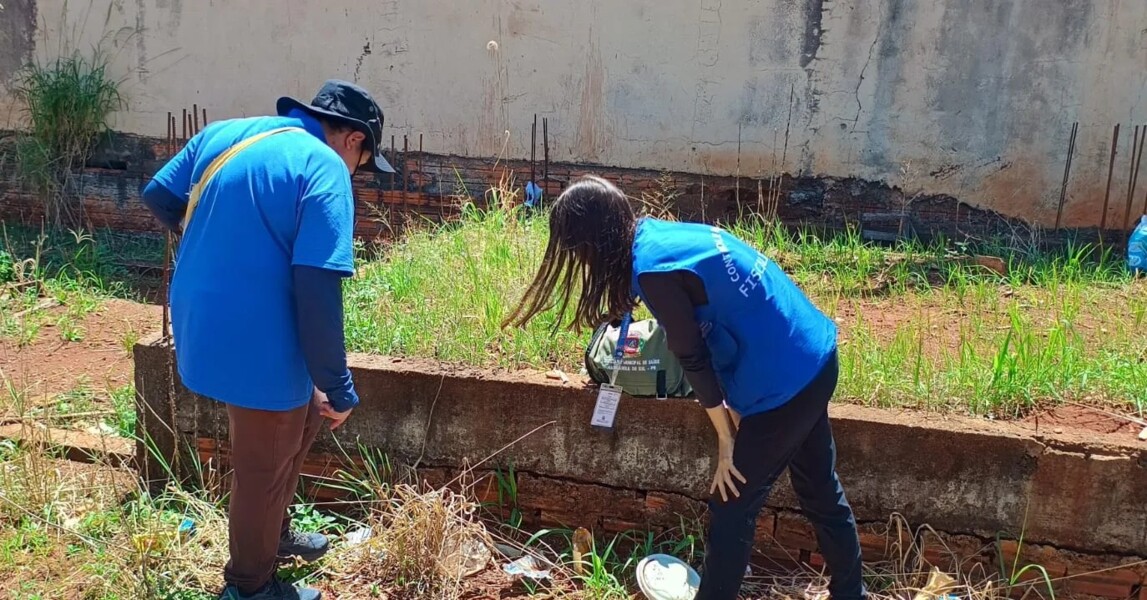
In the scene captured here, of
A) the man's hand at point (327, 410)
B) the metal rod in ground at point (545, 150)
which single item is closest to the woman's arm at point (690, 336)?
the man's hand at point (327, 410)

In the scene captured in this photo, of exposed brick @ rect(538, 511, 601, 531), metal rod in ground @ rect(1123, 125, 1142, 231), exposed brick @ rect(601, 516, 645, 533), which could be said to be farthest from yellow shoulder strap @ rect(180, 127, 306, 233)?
metal rod in ground @ rect(1123, 125, 1142, 231)

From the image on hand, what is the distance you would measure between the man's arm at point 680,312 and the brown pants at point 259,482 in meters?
1.08

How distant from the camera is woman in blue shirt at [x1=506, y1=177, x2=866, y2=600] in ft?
7.75

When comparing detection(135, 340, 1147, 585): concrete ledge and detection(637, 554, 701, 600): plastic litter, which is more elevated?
detection(135, 340, 1147, 585): concrete ledge

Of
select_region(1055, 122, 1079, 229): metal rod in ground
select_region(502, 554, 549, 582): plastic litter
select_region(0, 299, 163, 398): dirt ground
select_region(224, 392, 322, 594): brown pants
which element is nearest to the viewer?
select_region(224, 392, 322, 594): brown pants

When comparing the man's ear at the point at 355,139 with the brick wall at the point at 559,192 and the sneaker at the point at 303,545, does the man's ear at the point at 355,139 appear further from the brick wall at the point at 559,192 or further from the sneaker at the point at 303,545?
the brick wall at the point at 559,192

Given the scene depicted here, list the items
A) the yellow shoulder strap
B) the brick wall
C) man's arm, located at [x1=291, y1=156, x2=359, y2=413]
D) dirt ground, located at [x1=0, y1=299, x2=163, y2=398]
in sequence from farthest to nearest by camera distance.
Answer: the brick wall < dirt ground, located at [x1=0, y1=299, x2=163, y2=398] < the yellow shoulder strap < man's arm, located at [x1=291, y1=156, x2=359, y2=413]

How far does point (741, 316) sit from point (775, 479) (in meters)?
0.52

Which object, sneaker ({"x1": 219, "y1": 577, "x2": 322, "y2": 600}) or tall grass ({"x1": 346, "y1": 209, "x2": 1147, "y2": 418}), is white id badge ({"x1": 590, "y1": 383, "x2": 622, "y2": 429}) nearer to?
tall grass ({"x1": 346, "y1": 209, "x2": 1147, "y2": 418})

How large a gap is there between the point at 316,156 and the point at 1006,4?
6.54 m


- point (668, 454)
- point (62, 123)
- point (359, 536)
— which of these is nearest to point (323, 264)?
point (359, 536)

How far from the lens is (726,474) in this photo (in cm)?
246

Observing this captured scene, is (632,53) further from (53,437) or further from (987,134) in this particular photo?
(53,437)

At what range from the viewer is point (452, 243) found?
4988 millimetres
